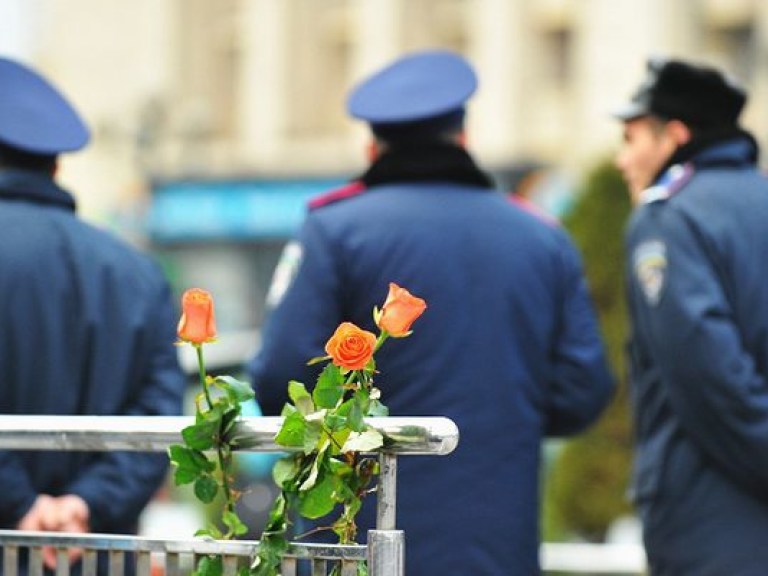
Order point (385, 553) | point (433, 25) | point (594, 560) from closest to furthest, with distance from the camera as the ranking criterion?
point (385, 553)
point (594, 560)
point (433, 25)

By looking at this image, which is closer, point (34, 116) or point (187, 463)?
point (187, 463)

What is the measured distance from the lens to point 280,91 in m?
33.3

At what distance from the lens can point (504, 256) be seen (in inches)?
176

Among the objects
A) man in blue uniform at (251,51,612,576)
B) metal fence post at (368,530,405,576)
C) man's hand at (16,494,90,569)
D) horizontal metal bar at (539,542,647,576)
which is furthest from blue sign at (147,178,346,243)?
metal fence post at (368,530,405,576)

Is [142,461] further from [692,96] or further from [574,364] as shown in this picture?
[692,96]

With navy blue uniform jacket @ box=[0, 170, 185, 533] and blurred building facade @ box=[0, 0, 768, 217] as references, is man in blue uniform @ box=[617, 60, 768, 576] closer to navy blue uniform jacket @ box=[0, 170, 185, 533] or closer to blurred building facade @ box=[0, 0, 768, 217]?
navy blue uniform jacket @ box=[0, 170, 185, 533]

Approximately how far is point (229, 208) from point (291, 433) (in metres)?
29.6

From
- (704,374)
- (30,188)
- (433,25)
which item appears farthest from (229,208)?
(704,374)

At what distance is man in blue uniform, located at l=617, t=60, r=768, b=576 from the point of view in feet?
14.6

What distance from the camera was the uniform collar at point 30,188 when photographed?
14.8ft

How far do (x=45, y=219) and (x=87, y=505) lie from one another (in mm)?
665

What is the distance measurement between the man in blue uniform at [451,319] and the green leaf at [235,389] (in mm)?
1327

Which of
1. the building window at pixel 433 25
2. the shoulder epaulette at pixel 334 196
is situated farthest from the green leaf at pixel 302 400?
the building window at pixel 433 25

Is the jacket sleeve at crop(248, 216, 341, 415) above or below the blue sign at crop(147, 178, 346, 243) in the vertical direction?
below
